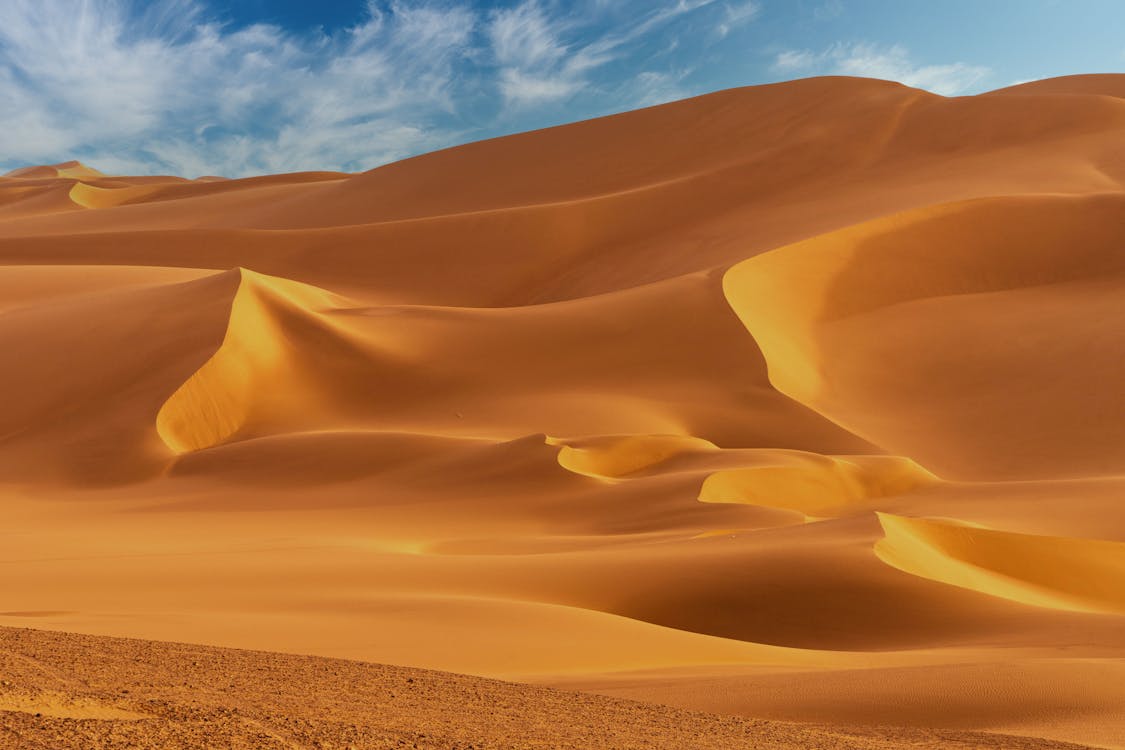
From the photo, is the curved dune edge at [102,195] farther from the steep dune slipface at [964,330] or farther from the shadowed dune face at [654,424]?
the steep dune slipface at [964,330]

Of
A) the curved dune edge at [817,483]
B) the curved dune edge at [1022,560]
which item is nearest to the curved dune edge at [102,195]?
the curved dune edge at [817,483]

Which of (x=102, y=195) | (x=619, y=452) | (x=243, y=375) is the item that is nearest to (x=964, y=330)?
(x=619, y=452)

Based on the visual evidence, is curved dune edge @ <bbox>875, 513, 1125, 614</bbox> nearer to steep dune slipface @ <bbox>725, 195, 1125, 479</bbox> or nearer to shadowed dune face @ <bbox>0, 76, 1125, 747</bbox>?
shadowed dune face @ <bbox>0, 76, 1125, 747</bbox>

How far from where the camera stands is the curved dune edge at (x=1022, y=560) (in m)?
11.9

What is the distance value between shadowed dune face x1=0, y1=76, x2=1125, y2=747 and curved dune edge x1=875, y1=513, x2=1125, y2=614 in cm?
4

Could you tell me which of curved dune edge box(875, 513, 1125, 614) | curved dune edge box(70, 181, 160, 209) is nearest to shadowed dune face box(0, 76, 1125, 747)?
curved dune edge box(875, 513, 1125, 614)

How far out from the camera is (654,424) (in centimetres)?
2103

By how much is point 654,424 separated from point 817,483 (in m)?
4.27

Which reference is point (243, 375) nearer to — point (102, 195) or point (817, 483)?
point (817, 483)

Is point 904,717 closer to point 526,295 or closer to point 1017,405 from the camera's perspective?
point 1017,405

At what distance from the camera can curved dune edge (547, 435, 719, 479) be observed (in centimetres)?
1756

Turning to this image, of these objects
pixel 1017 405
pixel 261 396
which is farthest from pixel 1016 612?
pixel 261 396

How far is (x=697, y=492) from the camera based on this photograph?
50.9 ft

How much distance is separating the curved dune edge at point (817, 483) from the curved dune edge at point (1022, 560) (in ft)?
10.3
